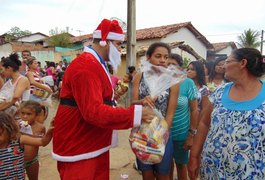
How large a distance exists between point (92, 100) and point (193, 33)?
19214mm

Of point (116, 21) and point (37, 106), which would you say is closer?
point (116, 21)

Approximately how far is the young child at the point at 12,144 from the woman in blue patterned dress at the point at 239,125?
133 centimetres

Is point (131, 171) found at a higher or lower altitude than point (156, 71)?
lower

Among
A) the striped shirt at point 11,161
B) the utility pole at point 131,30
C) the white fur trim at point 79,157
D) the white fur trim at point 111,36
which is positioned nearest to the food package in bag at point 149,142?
the white fur trim at point 79,157

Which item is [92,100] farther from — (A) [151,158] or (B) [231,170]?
(B) [231,170]

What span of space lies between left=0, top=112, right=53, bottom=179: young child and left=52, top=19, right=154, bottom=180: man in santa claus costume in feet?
1.22

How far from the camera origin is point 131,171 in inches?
173

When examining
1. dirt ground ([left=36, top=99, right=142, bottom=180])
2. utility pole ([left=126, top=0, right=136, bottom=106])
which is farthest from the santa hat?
utility pole ([left=126, top=0, right=136, bottom=106])

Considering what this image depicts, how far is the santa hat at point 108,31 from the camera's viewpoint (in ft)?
6.97

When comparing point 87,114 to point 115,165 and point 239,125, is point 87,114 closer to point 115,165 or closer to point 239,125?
point 239,125

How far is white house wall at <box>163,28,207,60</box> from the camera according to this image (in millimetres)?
17591

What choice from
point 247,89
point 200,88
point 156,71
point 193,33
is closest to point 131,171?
point 200,88

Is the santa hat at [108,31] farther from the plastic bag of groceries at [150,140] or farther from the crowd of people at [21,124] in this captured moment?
the crowd of people at [21,124]

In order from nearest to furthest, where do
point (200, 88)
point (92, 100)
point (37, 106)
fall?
point (92, 100) < point (37, 106) < point (200, 88)
